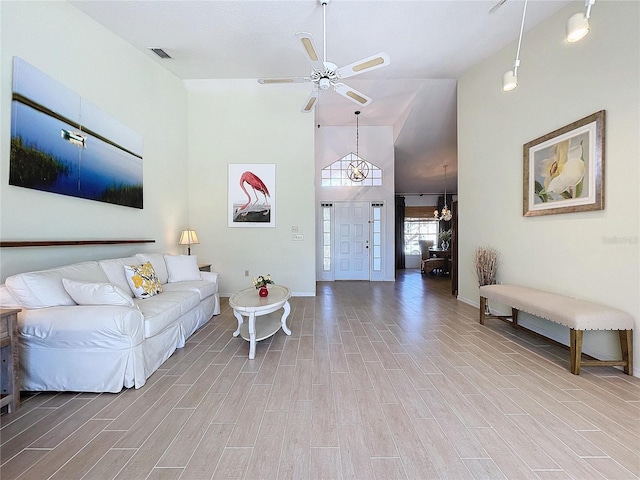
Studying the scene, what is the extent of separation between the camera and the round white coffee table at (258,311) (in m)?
2.65

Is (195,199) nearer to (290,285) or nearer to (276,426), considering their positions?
(290,285)

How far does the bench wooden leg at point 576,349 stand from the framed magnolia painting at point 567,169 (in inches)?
47.3

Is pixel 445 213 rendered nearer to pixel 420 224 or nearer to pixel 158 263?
pixel 420 224

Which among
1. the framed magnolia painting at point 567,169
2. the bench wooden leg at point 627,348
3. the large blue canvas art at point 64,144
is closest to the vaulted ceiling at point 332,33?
the large blue canvas art at point 64,144

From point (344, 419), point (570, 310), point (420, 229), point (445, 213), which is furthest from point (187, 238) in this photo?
point (420, 229)

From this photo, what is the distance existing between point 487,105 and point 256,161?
3.96 metres

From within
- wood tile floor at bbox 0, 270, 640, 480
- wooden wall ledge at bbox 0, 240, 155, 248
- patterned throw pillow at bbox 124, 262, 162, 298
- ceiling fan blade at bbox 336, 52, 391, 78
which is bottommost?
wood tile floor at bbox 0, 270, 640, 480


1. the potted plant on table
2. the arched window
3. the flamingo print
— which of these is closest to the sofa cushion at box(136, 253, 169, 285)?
the potted plant on table

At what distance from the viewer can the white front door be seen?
7.21m

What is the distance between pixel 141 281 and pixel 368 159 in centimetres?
592

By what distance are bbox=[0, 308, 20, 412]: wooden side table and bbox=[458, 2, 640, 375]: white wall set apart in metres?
4.73

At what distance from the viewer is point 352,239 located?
723 cm

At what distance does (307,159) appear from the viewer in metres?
5.16

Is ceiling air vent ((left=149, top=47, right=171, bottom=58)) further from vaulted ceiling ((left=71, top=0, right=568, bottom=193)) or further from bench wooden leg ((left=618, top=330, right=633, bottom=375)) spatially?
bench wooden leg ((left=618, top=330, right=633, bottom=375))
